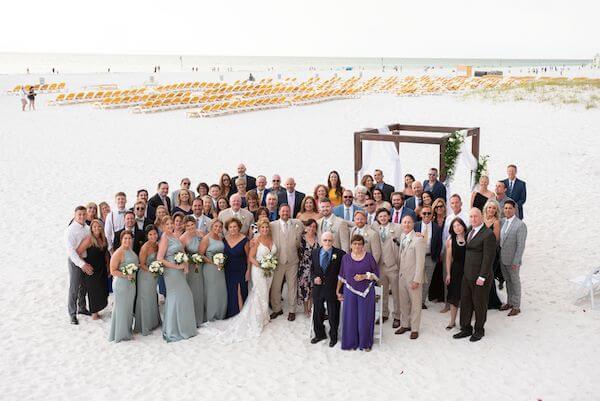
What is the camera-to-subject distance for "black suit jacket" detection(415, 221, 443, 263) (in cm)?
714

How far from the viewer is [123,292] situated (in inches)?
265

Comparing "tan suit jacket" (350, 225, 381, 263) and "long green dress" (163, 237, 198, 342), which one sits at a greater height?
"tan suit jacket" (350, 225, 381, 263)

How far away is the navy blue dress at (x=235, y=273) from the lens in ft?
23.1

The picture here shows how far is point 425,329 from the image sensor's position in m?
6.89

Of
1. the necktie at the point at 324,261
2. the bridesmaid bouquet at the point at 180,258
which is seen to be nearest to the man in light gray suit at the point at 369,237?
the necktie at the point at 324,261

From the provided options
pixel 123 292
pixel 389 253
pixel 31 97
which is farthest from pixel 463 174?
pixel 31 97

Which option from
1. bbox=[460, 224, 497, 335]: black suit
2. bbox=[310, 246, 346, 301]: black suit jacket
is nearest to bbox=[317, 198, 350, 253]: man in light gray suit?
bbox=[310, 246, 346, 301]: black suit jacket

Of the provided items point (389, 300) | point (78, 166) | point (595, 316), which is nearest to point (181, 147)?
point (78, 166)

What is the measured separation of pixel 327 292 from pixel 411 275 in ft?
3.15

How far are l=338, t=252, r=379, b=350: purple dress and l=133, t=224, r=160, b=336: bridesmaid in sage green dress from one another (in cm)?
219

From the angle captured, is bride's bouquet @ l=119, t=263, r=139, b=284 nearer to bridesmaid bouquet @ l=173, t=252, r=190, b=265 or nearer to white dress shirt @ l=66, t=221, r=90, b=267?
bridesmaid bouquet @ l=173, t=252, r=190, b=265

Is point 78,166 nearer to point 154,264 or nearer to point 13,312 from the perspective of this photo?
point 13,312

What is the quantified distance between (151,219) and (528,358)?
4893 millimetres

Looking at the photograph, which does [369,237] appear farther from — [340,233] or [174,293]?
[174,293]
